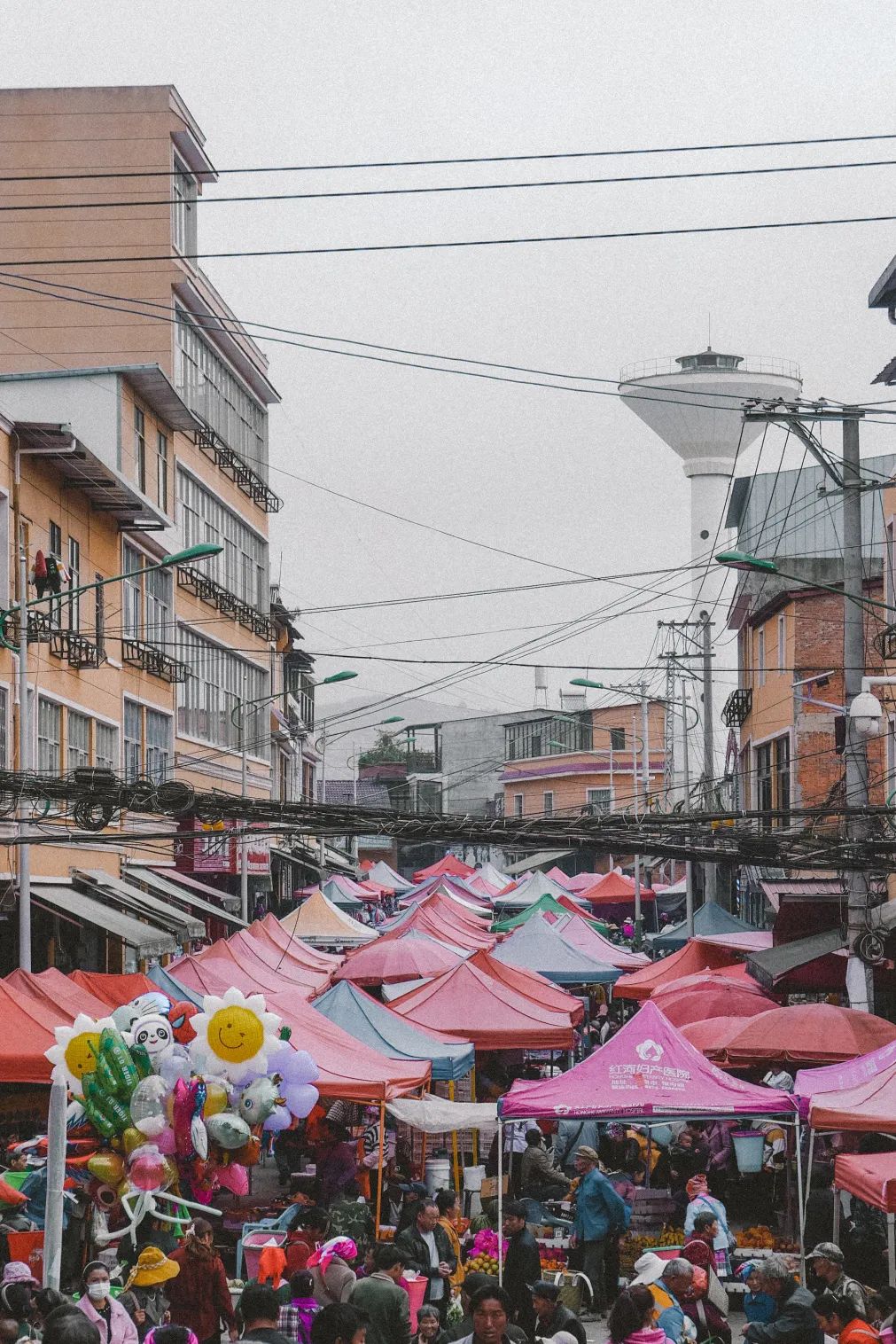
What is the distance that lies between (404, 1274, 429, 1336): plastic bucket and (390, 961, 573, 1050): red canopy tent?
8024 millimetres

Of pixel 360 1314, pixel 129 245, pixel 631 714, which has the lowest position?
pixel 360 1314

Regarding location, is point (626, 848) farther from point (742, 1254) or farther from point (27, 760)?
point (27, 760)

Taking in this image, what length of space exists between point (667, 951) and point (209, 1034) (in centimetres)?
3000

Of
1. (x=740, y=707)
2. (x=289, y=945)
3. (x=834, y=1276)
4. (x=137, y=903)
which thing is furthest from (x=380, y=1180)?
(x=740, y=707)

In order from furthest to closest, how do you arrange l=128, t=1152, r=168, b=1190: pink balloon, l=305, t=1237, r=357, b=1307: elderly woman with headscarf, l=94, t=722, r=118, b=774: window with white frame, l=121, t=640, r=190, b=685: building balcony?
l=121, t=640, r=190, b=685: building balcony
l=94, t=722, r=118, b=774: window with white frame
l=128, t=1152, r=168, b=1190: pink balloon
l=305, t=1237, r=357, b=1307: elderly woman with headscarf

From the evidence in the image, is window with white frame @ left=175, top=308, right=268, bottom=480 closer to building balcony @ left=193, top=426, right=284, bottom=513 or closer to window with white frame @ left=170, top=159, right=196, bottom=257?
building balcony @ left=193, top=426, right=284, bottom=513

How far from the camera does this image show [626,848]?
22172 millimetres

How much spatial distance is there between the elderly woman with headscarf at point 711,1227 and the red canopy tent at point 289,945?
1388 centimetres

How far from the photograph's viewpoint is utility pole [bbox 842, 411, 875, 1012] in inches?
870

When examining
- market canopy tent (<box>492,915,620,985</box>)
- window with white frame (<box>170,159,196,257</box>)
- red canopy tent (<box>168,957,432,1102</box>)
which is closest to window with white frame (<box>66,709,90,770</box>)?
market canopy tent (<box>492,915,620,985</box>)

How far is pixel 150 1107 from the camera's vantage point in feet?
48.9

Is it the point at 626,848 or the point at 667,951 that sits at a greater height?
the point at 626,848

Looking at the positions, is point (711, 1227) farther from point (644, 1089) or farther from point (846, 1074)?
point (846, 1074)

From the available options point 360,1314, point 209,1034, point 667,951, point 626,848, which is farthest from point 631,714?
point 360,1314
